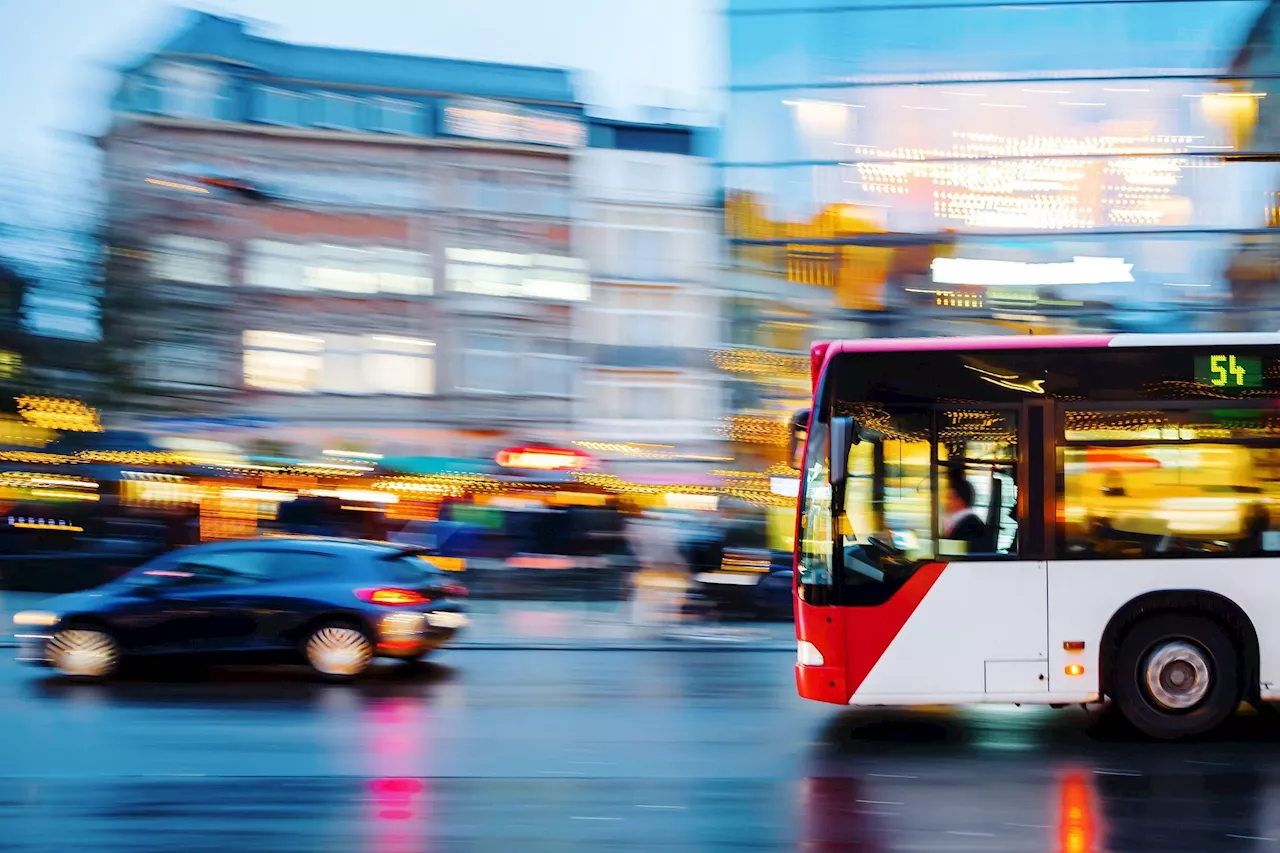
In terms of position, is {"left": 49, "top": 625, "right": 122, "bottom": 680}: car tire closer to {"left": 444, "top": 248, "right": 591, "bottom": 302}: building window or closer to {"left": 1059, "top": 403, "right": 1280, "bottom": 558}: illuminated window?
{"left": 1059, "top": 403, "right": 1280, "bottom": 558}: illuminated window

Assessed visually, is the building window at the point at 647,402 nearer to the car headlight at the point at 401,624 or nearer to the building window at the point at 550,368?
the building window at the point at 550,368

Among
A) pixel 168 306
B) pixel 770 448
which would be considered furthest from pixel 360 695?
pixel 168 306

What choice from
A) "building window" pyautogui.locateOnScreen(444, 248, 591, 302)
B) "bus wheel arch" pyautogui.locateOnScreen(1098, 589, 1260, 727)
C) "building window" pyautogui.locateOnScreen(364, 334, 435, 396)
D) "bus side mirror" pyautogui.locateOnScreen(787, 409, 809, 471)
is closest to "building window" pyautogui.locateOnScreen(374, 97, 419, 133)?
"building window" pyautogui.locateOnScreen(444, 248, 591, 302)

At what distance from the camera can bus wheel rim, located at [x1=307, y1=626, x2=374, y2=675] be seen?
40.1 feet

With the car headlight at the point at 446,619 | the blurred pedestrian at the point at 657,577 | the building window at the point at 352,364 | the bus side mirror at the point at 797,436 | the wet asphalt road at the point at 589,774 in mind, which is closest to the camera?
the wet asphalt road at the point at 589,774

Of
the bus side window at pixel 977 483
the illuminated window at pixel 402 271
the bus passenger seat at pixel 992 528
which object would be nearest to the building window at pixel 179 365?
the illuminated window at pixel 402 271

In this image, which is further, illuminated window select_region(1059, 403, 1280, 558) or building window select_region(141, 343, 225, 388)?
building window select_region(141, 343, 225, 388)

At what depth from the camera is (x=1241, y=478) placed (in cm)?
899

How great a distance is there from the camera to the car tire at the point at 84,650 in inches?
477

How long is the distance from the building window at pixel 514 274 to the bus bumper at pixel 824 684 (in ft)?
104

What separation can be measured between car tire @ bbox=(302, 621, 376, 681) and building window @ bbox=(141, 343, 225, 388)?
1527 centimetres

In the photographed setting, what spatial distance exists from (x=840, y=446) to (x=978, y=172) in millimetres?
16619

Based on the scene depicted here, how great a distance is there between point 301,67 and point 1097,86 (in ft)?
84.1

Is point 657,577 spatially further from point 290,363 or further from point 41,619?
point 290,363
